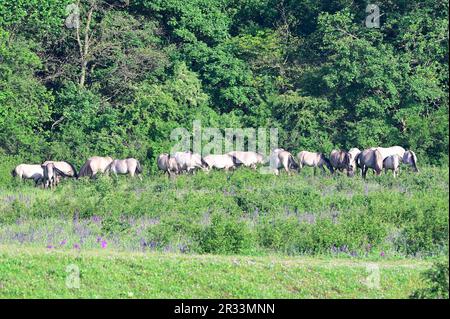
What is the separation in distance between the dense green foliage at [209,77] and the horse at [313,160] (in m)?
1.32

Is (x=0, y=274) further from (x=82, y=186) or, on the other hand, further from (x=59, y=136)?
(x=59, y=136)

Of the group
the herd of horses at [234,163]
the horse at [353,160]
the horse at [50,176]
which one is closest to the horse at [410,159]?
the herd of horses at [234,163]

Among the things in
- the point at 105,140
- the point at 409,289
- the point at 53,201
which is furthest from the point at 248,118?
the point at 409,289

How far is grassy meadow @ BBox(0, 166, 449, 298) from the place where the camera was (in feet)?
59.8

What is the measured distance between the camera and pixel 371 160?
1374 inches

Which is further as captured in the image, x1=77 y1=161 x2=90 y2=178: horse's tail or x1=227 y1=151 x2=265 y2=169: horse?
x1=227 y1=151 x2=265 y2=169: horse

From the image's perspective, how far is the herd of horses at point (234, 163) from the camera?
34406 millimetres

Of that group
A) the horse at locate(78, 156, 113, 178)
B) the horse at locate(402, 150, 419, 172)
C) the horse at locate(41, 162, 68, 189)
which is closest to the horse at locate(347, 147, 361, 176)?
the horse at locate(402, 150, 419, 172)

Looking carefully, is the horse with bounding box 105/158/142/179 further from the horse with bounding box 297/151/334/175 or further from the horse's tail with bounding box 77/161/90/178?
the horse with bounding box 297/151/334/175

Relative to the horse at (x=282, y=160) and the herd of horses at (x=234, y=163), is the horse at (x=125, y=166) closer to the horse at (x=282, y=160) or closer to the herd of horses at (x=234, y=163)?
the herd of horses at (x=234, y=163)

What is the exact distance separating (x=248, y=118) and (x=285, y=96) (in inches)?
52.4

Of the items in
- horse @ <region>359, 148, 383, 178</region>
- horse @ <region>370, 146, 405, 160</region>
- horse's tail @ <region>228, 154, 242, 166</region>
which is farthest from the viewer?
horse's tail @ <region>228, 154, 242, 166</region>

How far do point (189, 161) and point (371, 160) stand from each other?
5.42m

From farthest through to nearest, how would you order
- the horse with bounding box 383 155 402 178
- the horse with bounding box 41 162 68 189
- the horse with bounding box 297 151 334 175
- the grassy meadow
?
the horse with bounding box 297 151 334 175
the horse with bounding box 383 155 402 178
the horse with bounding box 41 162 68 189
the grassy meadow
